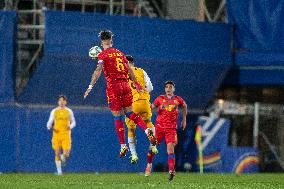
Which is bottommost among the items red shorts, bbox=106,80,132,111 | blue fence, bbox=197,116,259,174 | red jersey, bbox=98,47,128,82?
blue fence, bbox=197,116,259,174

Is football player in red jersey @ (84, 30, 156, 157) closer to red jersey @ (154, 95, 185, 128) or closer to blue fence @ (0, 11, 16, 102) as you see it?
red jersey @ (154, 95, 185, 128)

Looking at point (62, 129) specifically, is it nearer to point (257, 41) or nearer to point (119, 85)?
point (257, 41)

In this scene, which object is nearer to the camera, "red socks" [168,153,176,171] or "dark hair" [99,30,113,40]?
"dark hair" [99,30,113,40]

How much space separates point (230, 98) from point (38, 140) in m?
8.58

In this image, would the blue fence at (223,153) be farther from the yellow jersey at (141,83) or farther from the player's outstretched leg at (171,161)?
the player's outstretched leg at (171,161)

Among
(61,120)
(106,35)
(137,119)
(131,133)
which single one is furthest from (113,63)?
(61,120)

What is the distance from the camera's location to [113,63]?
19.4 m

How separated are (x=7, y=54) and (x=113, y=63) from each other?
32.7 ft

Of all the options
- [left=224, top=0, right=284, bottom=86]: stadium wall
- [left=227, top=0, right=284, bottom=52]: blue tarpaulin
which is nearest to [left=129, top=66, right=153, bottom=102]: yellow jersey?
[left=224, top=0, right=284, bottom=86]: stadium wall

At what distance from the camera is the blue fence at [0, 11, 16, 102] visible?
28.7 meters

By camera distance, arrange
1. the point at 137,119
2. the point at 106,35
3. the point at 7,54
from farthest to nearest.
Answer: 1. the point at 7,54
2. the point at 137,119
3. the point at 106,35

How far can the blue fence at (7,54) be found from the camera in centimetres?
2869

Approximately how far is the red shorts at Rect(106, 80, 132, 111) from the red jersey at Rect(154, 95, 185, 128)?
2091 millimetres

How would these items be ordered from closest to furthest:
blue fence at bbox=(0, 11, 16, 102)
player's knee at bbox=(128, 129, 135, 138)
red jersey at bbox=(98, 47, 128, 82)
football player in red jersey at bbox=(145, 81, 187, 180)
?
red jersey at bbox=(98, 47, 128, 82) < player's knee at bbox=(128, 129, 135, 138) < football player in red jersey at bbox=(145, 81, 187, 180) < blue fence at bbox=(0, 11, 16, 102)
